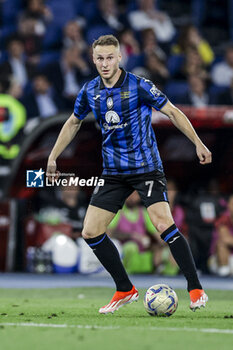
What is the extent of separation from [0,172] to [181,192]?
10.9 feet

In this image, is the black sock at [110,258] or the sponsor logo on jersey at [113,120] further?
the black sock at [110,258]

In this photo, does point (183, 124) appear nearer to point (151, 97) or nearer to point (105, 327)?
point (151, 97)

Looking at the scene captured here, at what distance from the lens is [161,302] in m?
6.45

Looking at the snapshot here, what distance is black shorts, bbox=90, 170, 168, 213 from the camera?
258 inches

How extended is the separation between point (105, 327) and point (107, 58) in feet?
7.03

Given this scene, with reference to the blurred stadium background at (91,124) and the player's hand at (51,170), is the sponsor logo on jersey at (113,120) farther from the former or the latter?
the blurred stadium background at (91,124)

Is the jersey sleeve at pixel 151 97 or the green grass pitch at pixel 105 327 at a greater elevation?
the jersey sleeve at pixel 151 97

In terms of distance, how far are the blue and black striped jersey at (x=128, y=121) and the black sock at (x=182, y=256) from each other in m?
0.55

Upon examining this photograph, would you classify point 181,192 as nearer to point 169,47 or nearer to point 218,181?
point 218,181

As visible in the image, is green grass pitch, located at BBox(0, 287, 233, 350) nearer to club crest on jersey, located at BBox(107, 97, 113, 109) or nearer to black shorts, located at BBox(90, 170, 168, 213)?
black shorts, located at BBox(90, 170, 168, 213)

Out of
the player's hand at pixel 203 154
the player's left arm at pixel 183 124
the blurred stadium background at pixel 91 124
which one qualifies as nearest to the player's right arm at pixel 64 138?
the player's left arm at pixel 183 124

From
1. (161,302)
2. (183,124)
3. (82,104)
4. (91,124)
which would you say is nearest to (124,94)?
(82,104)

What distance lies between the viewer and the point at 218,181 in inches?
571

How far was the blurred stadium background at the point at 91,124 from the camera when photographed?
43.3 ft
